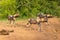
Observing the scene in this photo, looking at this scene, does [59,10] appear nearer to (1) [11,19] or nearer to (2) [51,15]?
(2) [51,15]

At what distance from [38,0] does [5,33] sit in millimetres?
8790

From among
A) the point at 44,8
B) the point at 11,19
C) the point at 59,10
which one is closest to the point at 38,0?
the point at 44,8

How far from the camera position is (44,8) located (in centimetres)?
1925

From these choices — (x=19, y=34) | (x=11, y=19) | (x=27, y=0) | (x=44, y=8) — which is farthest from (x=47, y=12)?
(x=19, y=34)

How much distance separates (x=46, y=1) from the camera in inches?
782

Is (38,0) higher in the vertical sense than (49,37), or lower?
higher

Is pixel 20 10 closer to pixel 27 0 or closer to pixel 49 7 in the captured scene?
pixel 27 0

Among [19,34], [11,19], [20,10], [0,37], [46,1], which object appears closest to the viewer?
[0,37]

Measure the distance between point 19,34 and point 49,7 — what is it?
8931mm

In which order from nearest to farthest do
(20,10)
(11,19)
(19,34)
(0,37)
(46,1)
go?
(0,37) → (19,34) → (11,19) → (20,10) → (46,1)

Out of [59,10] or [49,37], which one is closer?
[49,37]

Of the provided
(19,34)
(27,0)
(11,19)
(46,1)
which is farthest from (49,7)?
(19,34)

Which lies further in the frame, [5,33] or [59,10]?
[59,10]

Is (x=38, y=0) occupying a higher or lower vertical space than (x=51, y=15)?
higher
